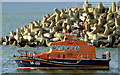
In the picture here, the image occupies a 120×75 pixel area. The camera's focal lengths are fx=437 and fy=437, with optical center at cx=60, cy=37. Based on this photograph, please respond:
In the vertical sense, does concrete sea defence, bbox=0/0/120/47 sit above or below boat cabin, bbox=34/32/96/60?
above

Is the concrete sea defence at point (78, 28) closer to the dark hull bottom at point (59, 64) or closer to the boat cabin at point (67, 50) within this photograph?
the boat cabin at point (67, 50)

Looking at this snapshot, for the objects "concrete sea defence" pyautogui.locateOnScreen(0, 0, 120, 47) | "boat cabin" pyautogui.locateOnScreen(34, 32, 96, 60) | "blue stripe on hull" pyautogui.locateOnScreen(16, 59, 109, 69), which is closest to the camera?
"blue stripe on hull" pyautogui.locateOnScreen(16, 59, 109, 69)

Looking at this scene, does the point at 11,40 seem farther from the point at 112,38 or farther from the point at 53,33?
the point at 112,38

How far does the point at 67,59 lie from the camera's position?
151 feet

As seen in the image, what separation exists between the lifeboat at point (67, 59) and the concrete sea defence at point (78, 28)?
1054 centimetres

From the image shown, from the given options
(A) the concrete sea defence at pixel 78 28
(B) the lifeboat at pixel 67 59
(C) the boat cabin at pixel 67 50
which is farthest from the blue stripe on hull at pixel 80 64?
(A) the concrete sea defence at pixel 78 28

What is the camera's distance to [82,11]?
221 ft

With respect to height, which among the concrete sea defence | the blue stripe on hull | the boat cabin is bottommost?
the blue stripe on hull

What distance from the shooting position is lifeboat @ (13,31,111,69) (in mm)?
45812

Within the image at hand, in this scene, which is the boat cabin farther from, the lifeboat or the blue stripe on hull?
the blue stripe on hull

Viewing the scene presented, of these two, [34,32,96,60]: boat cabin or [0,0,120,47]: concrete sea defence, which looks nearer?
[34,32,96,60]: boat cabin

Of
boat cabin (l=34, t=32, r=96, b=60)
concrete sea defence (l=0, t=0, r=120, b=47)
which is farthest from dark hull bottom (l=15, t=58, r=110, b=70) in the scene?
concrete sea defence (l=0, t=0, r=120, b=47)

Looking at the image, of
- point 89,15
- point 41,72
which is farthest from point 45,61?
point 89,15

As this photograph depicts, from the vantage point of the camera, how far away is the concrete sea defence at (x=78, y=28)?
194ft
